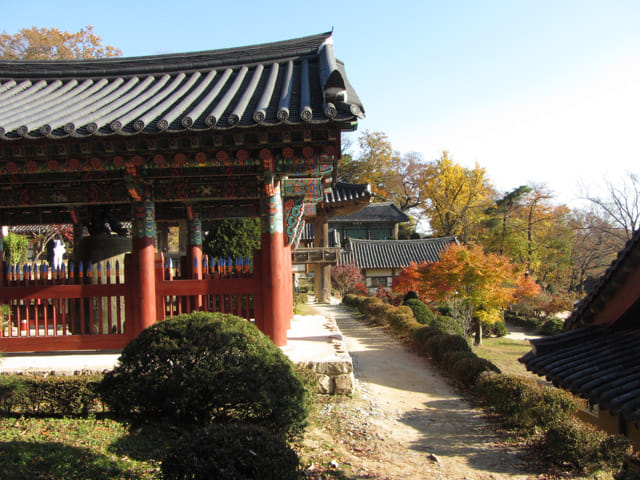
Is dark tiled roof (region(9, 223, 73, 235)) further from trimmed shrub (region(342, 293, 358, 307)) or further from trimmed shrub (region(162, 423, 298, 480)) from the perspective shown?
trimmed shrub (region(162, 423, 298, 480))

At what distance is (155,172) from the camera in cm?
789

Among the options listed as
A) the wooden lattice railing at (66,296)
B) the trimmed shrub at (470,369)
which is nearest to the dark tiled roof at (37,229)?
the wooden lattice railing at (66,296)

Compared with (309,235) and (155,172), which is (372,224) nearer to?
(309,235)

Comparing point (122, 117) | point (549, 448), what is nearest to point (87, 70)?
point (122, 117)

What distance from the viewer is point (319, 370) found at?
25.1ft

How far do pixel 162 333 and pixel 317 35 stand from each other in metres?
9.10

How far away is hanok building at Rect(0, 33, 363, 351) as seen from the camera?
22.8 feet

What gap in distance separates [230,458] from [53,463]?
197cm

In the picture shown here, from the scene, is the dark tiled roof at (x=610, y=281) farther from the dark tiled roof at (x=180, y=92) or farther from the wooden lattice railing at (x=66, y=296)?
the wooden lattice railing at (x=66, y=296)

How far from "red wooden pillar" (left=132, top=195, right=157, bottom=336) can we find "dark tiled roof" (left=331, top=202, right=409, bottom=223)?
37.0 metres

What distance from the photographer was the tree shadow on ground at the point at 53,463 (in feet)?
13.0

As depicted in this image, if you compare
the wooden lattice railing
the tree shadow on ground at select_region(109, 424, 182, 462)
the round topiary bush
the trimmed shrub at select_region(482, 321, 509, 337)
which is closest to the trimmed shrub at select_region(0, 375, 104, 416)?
the tree shadow on ground at select_region(109, 424, 182, 462)

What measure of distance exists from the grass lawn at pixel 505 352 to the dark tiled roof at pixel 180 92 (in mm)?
10925

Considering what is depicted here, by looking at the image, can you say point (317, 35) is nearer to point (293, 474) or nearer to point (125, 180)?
point (125, 180)
